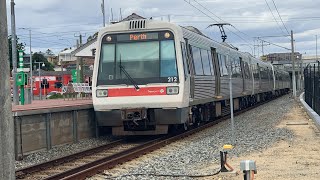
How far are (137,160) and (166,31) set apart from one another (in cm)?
429

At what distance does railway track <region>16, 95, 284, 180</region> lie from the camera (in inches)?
369

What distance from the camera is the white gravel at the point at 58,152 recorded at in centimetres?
1139

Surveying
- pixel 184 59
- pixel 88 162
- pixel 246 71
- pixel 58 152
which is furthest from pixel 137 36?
pixel 246 71

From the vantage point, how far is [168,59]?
13.9 m

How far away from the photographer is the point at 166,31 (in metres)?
14.1

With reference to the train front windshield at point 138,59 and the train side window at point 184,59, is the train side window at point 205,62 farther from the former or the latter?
the train front windshield at point 138,59

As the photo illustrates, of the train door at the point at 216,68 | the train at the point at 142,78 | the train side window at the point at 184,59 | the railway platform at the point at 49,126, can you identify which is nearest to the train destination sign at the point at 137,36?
the train at the point at 142,78

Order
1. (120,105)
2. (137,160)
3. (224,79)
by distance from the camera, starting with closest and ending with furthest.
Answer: (137,160), (120,105), (224,79)

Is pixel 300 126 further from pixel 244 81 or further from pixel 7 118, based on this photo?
pixel 7 118

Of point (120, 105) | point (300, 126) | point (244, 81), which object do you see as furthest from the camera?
point (244, 81)

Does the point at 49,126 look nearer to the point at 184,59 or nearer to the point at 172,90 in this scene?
the point at 172,90

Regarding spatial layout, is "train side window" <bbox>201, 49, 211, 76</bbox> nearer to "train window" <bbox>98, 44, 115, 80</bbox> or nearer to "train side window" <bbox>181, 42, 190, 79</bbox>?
"train side window" <bbox>181, 42, 190, 79</bbox>

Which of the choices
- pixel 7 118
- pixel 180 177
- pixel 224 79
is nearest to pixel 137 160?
pixel 180 177

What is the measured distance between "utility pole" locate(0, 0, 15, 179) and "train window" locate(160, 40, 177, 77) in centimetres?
926
